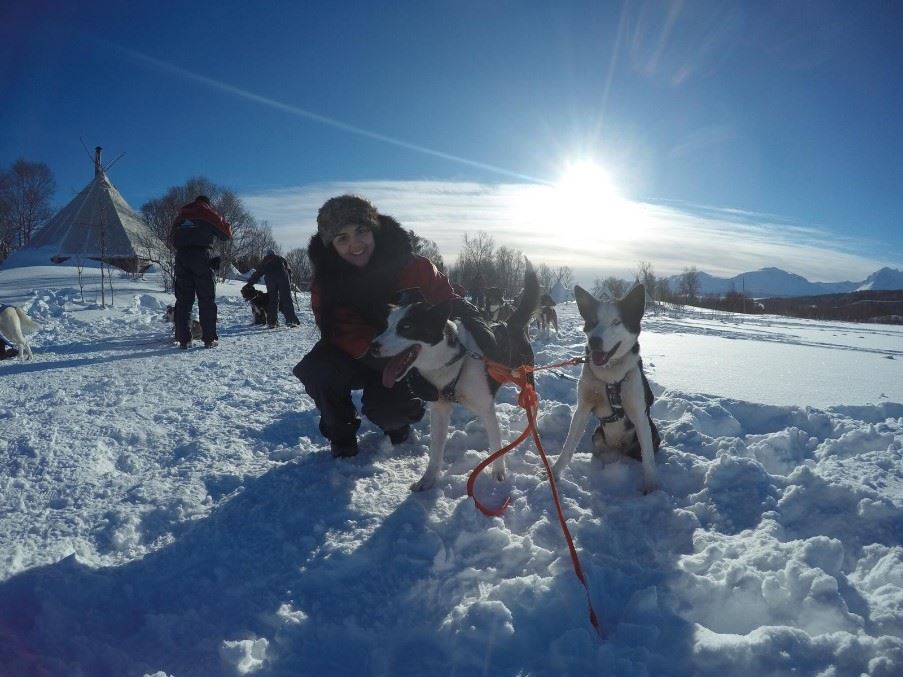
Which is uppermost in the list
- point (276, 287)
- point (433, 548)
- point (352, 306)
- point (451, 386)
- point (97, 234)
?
point (97, 234)

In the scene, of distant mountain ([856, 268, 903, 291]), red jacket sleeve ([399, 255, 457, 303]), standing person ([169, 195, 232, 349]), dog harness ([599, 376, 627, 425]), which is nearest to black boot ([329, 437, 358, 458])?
red jacket sleeve ([399, 255, 457, 303])

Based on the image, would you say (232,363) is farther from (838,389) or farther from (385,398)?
(838,389)

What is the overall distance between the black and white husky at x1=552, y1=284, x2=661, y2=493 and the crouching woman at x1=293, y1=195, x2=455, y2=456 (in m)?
1.07

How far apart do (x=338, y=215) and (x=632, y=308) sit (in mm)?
1896

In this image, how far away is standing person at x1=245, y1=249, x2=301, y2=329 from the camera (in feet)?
33.3

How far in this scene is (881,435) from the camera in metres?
→ 3.12

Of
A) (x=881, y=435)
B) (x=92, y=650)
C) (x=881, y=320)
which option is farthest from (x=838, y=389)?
(x=881, y=320)

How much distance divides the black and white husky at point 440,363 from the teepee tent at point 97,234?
23680mm

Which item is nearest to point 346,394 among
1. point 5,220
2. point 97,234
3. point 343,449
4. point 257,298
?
point 343,449

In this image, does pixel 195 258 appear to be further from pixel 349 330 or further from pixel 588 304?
pixel 588 304

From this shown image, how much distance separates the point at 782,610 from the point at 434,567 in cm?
129

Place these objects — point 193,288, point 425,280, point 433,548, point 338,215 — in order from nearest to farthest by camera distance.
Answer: point 433,548
point 338,215
point 425,280
point 193,288

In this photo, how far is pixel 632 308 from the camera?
2703 mm

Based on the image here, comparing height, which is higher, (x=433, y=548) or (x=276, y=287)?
(x=276, y=287)
